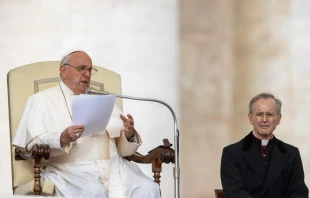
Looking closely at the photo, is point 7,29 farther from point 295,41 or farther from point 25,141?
point 295,41

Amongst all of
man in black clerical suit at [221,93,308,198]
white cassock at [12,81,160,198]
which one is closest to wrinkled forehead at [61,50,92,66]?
white cassock at [12,81,160,198]

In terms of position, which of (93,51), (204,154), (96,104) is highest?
(93,51)

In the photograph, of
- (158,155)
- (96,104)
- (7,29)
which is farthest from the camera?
(7,29)

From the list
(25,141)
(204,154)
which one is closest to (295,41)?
(204,154)

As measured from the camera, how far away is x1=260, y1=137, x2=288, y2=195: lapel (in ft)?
A: 19.5

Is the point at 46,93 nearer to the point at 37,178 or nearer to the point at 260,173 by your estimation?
the point at 37,178

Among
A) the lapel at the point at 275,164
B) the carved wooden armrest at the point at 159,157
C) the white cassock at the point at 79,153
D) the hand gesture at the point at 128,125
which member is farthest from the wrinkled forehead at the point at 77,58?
the lapel at the point at 275,164

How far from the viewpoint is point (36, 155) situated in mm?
5922

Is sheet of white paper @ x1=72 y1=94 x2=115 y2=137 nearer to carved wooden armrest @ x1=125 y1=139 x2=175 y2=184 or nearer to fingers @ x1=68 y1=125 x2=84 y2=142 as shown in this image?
fingers @ x1=68 y1=125 x2=84 y2=142

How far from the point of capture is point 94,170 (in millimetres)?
6355

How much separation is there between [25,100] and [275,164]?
199 centimetres

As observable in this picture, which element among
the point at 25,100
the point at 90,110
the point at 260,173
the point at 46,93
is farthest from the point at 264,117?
the point at 25,100

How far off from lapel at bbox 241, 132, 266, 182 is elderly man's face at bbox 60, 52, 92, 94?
1325 millimetres

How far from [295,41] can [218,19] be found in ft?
2.58
